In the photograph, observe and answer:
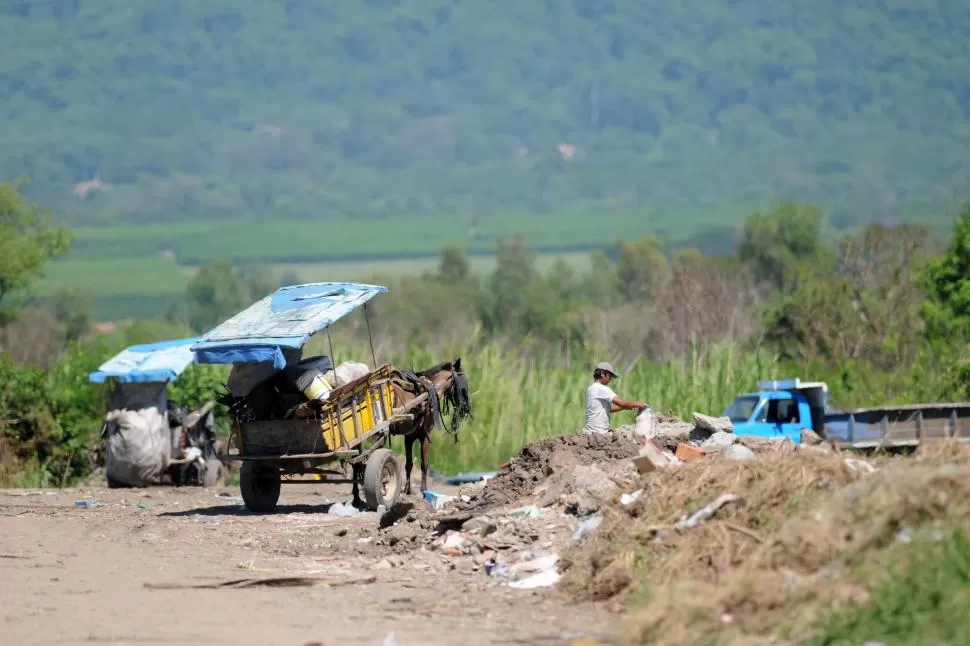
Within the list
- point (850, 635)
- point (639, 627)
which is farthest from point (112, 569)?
point (850, 635)

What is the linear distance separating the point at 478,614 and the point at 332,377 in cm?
751

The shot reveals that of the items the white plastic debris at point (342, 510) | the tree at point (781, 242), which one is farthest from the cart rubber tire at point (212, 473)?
the tree at point (781, 242)

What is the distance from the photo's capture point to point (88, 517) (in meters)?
18.8

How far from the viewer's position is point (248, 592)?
41.3 feet

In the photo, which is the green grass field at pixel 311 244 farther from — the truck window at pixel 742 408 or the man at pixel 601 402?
the man at pixel 601 402

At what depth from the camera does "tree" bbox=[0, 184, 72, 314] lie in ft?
178

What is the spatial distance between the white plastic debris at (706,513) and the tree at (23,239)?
45.4 meters

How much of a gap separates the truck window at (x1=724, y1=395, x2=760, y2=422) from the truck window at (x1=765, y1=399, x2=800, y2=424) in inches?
10.2

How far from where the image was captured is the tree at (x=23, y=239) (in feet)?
178

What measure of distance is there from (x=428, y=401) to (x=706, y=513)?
8.39 metres

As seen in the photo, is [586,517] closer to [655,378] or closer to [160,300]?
[655,378]

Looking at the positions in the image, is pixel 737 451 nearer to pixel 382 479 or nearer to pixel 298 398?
pixel 382 479

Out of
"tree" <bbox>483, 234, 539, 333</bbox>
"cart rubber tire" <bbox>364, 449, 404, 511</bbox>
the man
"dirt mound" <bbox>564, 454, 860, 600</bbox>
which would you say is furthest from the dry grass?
"tree" <bbox>483, 234, 539, 333</bbox>

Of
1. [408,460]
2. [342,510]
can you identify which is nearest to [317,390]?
[342,510]
